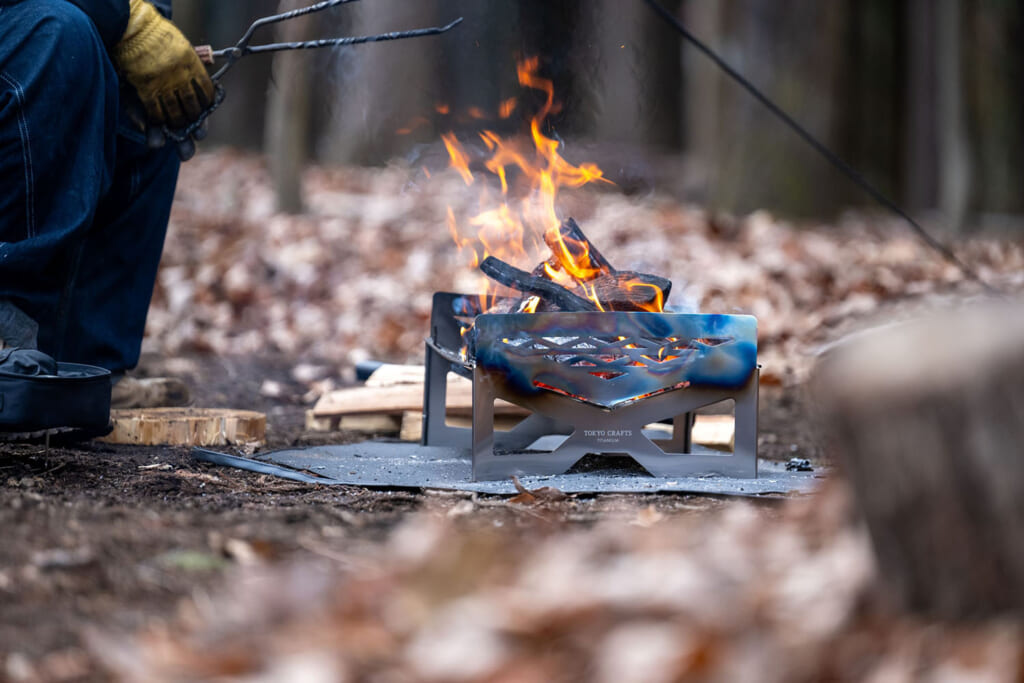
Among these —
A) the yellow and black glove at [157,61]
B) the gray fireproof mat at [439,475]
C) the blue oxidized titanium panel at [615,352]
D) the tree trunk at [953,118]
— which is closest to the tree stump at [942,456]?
the gray fireproof mat at [439,475]

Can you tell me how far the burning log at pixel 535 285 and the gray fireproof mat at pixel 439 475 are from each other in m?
0.56

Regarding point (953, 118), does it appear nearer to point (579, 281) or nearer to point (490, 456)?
point (579, 281)

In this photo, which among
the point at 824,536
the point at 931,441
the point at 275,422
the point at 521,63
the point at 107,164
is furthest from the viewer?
the point at 275,422

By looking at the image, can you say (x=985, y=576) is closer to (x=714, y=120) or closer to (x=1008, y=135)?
(x=714, y=120)

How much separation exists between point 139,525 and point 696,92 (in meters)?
9.75

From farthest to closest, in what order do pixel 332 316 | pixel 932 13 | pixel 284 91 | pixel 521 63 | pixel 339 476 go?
pixel 932 13, pixel 284 91, pixel 332 316, pixel 521 63, pixel 339 476

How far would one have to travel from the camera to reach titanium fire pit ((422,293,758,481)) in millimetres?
2857

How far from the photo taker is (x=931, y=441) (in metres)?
1.32

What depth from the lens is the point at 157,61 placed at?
3283 mm

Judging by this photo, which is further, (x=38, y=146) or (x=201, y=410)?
(x=201, y=410)

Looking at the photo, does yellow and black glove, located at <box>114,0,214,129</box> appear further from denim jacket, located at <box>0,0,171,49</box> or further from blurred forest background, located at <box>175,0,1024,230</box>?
blurred forest background, located at <box>175,0,1024,230</box>

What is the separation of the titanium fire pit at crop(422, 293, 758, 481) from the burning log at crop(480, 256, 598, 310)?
225 mm

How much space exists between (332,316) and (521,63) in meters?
3.10

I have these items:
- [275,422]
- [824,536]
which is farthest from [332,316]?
[824,536]
